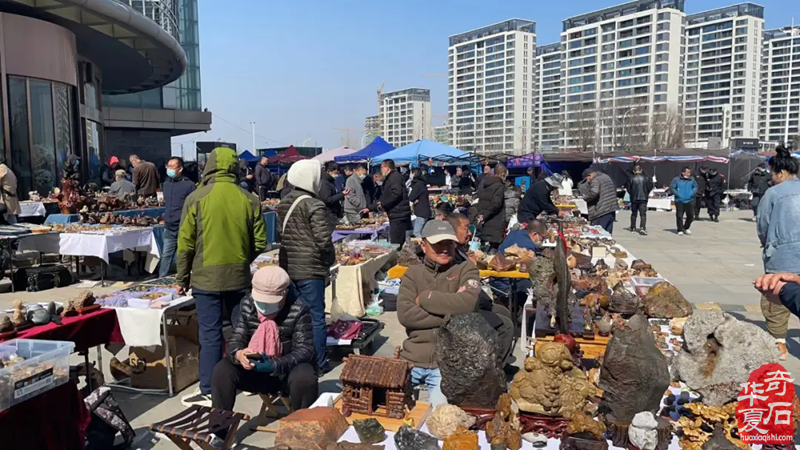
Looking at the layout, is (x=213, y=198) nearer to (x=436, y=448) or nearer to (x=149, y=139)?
(x=436, y=448)

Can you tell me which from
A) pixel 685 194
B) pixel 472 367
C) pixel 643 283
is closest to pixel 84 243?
pixel 472 367

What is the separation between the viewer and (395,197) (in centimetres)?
845

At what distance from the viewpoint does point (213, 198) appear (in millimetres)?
4027

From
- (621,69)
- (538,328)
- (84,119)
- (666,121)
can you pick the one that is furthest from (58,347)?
(621,69)

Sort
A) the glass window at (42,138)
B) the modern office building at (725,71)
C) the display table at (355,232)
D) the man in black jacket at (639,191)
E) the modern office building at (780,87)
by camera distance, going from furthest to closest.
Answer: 1. the modern office building at (725,71)
2. the modern office building at (780,87)
3. the man in black jacket at (639,191)
4. the glass window at (42,138)
5. the display table at (355,232)

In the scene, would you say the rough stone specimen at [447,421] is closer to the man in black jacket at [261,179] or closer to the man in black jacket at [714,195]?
the man in black jacket at [261,179]

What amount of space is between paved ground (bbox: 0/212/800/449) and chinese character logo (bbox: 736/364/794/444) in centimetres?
267

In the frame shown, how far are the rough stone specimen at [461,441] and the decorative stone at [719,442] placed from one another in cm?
89

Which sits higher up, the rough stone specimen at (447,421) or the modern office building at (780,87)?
the modern office building at (780,87)

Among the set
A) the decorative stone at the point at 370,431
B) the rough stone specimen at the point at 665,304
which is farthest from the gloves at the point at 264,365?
the rough stone specimen at the point at 665,304

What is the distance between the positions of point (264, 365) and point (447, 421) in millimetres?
1277

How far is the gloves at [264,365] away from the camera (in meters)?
3.34

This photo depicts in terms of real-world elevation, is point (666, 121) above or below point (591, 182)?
above

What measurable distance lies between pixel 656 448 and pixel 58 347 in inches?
118
